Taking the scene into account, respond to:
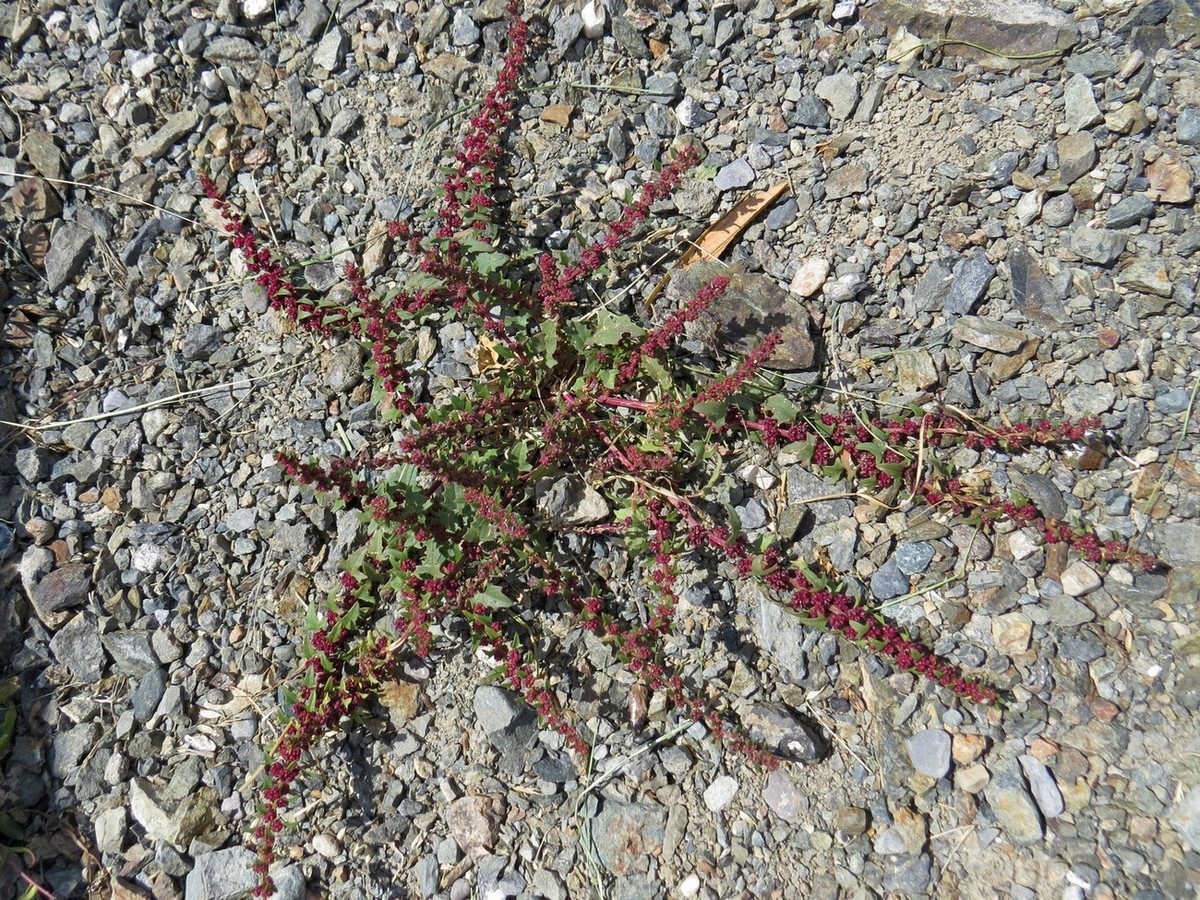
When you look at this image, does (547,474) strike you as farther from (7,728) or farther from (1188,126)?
(1188,126)

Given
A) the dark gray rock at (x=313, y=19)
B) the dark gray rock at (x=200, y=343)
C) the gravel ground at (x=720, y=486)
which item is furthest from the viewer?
the dark gray rock at (x=313, y=19)

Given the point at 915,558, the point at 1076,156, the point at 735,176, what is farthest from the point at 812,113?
the point at 915,558

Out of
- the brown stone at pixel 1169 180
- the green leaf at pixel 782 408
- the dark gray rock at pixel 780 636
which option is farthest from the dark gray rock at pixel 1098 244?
the dark gray rock at pixel 780 636

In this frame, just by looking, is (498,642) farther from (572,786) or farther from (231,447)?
(231,447)

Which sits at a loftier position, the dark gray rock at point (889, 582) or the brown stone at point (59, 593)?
the brown stone at point (59, 593)

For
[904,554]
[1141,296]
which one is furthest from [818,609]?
[1141,296]

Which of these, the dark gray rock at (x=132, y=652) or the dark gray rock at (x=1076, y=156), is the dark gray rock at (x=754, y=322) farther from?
the dark gray rock at (x=132, y=652)
